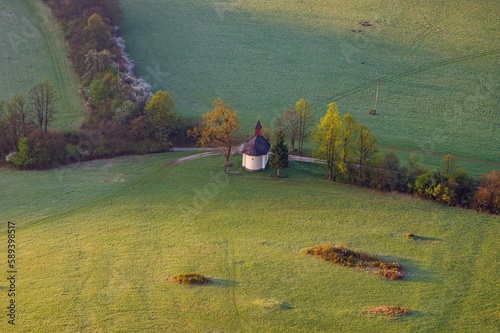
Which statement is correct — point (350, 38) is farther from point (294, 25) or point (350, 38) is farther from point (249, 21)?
point (249, 21)

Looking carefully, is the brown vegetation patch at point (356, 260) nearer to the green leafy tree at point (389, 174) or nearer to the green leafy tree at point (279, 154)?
the green leafy tree at point (389, 174)

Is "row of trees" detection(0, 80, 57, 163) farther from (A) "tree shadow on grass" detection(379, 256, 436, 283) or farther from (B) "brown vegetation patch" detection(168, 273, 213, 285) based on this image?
(A) "tree shadow on grass" detection(379, 256, 436, 283)

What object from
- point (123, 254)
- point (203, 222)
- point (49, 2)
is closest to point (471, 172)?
point (203, 222)

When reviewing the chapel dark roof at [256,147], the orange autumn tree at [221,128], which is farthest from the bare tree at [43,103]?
the chapel dark roof at [256,147]

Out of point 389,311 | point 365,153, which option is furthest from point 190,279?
point 365,153

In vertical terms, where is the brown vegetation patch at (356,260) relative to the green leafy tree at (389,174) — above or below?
below

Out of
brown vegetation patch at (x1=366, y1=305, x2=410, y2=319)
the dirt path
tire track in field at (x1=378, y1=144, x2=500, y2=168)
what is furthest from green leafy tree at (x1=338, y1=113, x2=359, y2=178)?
brown vegetation patch at (x1=366, y1=305, x2=410, y2=319)
